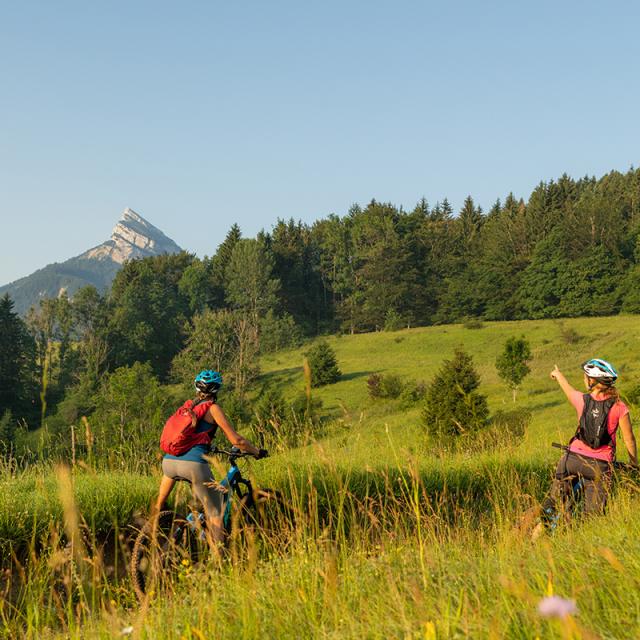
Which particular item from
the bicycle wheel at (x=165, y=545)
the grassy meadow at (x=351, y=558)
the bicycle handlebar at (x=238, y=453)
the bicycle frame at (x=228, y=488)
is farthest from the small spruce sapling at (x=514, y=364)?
the bicycle wheel at (x=165, y=545)

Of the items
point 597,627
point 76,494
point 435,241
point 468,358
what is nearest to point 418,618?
point 597,627

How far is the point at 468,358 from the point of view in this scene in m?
29.0

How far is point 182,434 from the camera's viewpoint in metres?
5.36

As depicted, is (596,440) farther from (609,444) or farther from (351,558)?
(351,558)

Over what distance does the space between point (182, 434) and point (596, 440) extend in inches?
137

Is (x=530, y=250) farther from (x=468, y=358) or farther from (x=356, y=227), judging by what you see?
(x=468, y=358)

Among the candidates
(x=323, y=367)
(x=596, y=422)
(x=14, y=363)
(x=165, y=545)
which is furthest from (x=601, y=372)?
(x=14, y=363)

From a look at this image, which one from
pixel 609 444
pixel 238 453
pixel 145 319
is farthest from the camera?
pixel 145 319

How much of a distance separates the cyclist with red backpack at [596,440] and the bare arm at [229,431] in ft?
8.28

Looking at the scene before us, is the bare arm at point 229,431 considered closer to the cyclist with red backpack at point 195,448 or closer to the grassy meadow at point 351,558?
the cyclist with red backpack at point 195,448

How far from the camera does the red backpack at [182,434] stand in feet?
17.6

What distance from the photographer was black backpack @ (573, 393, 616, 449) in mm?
5258

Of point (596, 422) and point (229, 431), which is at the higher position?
point (229, 431)

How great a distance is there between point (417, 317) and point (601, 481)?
3459 inches
